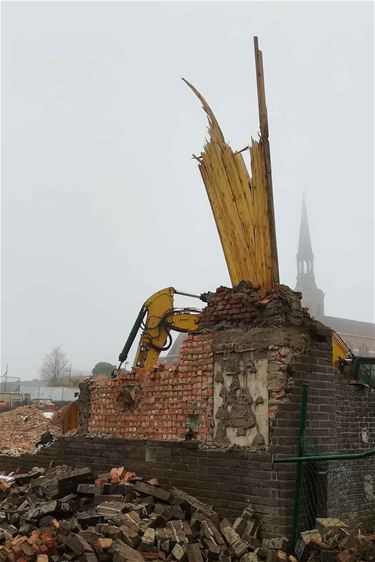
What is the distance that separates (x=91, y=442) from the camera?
805cm

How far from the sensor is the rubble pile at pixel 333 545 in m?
5.09

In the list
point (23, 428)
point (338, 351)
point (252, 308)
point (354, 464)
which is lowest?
point (23, 428)

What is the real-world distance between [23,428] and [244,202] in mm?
15733

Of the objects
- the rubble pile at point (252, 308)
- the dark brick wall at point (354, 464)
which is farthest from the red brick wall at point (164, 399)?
the dark brick wall at point (354, 464)

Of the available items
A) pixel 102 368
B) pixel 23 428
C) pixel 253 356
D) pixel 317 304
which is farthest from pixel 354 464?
pixel 317 304

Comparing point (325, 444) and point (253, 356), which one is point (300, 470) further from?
point (253, 356)

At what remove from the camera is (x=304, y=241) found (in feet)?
282

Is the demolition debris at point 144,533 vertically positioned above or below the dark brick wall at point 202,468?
below

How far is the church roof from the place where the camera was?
8589cm

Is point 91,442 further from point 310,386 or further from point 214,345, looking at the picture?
point 310,386

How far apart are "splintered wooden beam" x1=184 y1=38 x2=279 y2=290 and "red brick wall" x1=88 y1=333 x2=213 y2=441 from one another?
3.57ft

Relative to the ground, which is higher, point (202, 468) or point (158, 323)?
point (158, 323)

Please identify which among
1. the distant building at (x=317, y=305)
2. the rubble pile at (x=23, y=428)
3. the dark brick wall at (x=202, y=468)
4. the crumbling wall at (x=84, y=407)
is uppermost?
the distant building at (x=317, y=305)

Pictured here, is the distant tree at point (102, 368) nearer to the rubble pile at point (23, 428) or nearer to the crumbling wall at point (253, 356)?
the rubble pile at point (23, 428)
